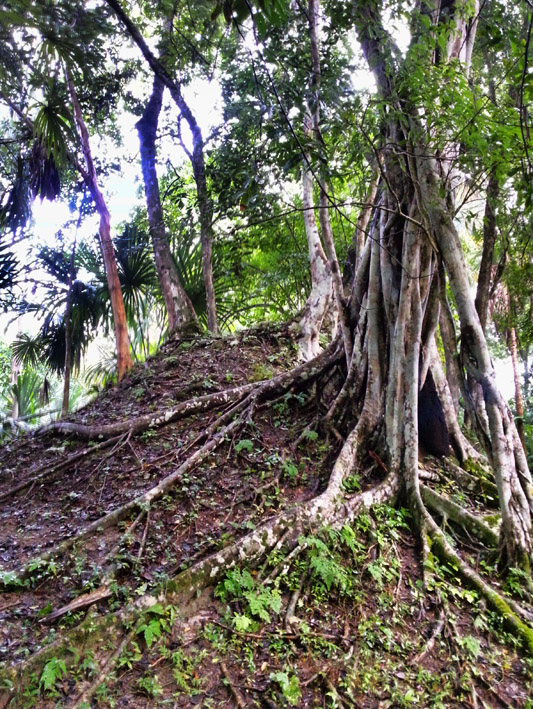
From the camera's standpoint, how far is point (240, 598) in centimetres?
337

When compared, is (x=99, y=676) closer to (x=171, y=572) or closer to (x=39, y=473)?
(x=171, y=572)

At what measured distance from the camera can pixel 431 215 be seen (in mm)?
4559

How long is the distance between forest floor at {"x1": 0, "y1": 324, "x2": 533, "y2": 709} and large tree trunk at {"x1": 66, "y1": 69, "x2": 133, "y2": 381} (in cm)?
278

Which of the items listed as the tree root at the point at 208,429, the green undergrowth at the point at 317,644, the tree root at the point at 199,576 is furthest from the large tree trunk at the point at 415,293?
the tree root at the point at 208,429

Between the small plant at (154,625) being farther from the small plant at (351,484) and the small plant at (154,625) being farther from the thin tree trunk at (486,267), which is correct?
the thin tree trunk at (486,267)

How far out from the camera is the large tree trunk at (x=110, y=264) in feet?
25.7

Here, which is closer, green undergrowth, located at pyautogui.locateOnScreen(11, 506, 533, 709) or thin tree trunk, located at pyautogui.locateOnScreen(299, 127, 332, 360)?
green undergrowth, located at pyautogui.locateOnScreen(11, 506, 533, 709)

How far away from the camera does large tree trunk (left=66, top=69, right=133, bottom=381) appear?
7.84 metres

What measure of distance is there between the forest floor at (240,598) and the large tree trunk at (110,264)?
2781 mm

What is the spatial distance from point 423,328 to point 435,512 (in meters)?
1.80

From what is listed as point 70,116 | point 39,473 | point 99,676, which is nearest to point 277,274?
point 70,116

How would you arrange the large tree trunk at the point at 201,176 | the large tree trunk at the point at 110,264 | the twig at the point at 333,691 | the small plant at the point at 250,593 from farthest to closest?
the large tree trunk at the point at 201,176, the large tree trunk at the point at 110,264, the small plant at the point at 250,593, the twig at the point at 333,691

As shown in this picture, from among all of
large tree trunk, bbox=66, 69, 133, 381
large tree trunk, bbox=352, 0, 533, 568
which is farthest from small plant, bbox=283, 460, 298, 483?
large tree trunk, bbox=66, 69, 133, 381

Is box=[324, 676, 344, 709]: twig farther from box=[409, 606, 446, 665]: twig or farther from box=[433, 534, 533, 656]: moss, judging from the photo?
box=[433, 534, 533, 656]: moss
